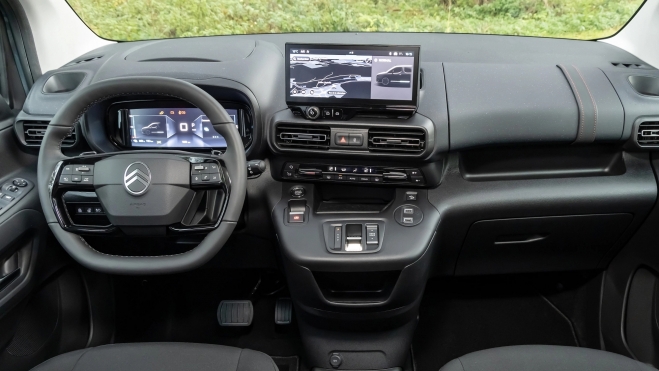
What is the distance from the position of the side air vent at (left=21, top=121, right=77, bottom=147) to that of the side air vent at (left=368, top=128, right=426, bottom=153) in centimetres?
108

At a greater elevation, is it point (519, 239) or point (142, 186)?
point (142, 186)

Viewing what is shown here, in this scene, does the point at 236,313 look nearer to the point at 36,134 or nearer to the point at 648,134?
the point at 36,134

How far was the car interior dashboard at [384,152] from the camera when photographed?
170 centimetres

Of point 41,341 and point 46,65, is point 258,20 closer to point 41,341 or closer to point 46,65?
point 46,65

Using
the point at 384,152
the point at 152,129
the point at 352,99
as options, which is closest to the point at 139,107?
the point at 152,129

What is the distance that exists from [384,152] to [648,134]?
0.92 metres

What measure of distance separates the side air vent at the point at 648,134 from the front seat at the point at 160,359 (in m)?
1.43

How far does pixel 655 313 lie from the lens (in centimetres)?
194

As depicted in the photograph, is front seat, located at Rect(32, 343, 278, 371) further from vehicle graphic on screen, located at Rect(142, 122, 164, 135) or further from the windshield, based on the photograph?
the windshield

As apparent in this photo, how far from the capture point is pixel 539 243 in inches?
80.9

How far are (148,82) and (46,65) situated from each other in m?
1.23

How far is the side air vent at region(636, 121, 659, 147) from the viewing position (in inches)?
71.6

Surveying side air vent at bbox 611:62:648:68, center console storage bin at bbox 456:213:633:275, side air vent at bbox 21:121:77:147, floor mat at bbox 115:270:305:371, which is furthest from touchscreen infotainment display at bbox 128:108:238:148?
side air vent at bbox 611:62:648:68

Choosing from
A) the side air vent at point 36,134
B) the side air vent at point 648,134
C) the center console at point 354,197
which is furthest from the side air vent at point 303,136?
the side air vent at point 648,134
